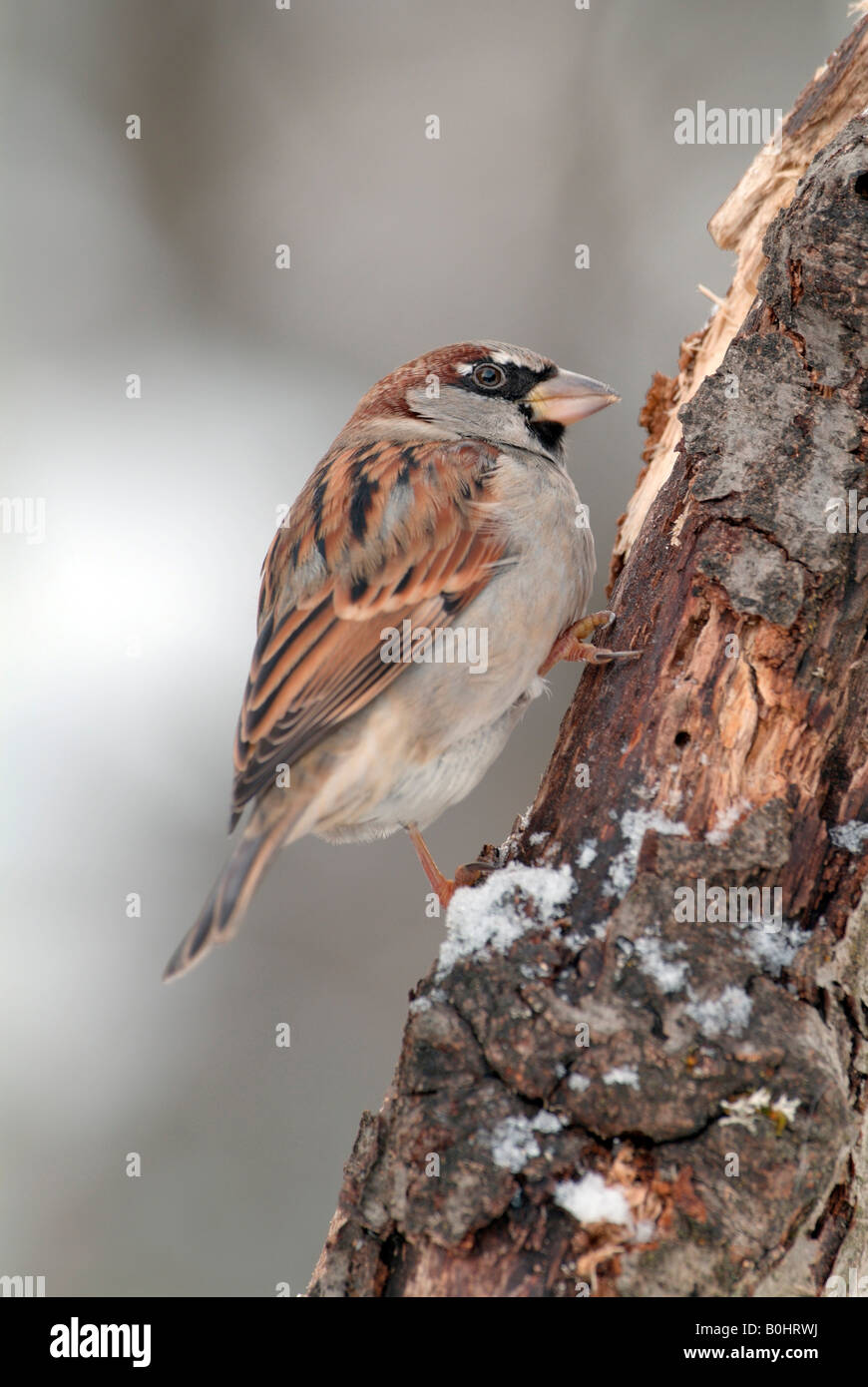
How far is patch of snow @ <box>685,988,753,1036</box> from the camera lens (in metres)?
2.29

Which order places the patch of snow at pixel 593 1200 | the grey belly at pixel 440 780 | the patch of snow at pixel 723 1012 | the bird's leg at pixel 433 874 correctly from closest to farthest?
the patch of snow at pixel 593 1200 < the patch of snow at pixel 723 1012 < the grey belly at pixel 440 780 < the bird's leg at pixel 433 874

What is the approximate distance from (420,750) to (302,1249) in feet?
10.5

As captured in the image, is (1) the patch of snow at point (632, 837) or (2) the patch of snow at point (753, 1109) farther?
(1) the patch of snow at point (632, 837)

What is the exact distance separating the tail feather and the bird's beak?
1803mm

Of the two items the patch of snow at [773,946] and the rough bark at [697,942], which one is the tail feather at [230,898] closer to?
the rough bark at [697,942]

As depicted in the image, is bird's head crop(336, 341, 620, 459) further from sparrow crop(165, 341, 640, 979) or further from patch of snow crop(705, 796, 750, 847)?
patch of snow crop(705, 796, 750, 847)

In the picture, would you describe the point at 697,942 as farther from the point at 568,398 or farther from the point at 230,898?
the point at 568,398

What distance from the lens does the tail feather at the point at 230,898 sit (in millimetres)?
3098

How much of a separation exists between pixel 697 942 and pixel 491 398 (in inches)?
94.1

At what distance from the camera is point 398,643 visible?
3.39 m

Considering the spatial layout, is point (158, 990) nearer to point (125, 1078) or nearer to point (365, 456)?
point (125, 1078)

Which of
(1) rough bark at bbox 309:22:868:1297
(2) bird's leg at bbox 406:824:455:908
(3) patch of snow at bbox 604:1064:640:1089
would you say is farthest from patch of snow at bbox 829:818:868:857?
(2) bird's leg at bbox 406:824:455:908

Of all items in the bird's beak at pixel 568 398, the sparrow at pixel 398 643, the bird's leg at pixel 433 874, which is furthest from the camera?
the bird's beak at pixel 568 398

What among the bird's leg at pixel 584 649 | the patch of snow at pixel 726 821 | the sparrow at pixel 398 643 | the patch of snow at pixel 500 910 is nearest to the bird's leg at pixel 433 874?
the sparrow at pixel 398 643
